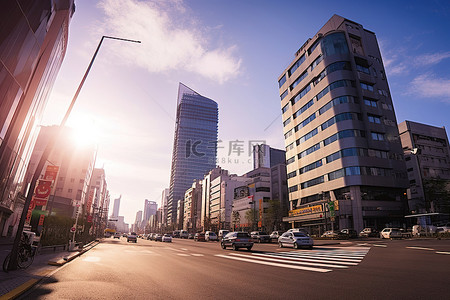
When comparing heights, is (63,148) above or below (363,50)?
below

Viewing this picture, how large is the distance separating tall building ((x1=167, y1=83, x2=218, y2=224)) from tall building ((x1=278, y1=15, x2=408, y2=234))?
11996cm

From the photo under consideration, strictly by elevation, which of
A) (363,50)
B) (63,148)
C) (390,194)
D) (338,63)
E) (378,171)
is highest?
(363,50)

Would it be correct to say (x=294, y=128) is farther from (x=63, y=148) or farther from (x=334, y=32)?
(x=63, y=148)

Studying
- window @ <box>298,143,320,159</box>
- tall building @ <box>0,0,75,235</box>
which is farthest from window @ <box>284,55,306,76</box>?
tall building @ <box>0,0,75,235</box>

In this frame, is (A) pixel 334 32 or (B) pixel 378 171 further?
(A) pixel 334 32

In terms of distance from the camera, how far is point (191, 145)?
186000mm

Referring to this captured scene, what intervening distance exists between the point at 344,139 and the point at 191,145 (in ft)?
479

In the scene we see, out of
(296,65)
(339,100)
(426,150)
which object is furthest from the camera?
(296,65)

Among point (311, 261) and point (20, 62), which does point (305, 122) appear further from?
point (20, 62)

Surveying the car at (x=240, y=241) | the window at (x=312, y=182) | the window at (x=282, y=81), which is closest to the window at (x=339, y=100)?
the window at (x=312, y=182)

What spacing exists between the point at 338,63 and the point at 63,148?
7718cm

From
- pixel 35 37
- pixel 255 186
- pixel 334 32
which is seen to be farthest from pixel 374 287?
pixel 255 186

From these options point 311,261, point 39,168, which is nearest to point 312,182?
point 311,261

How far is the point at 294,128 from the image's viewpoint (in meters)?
64.7
